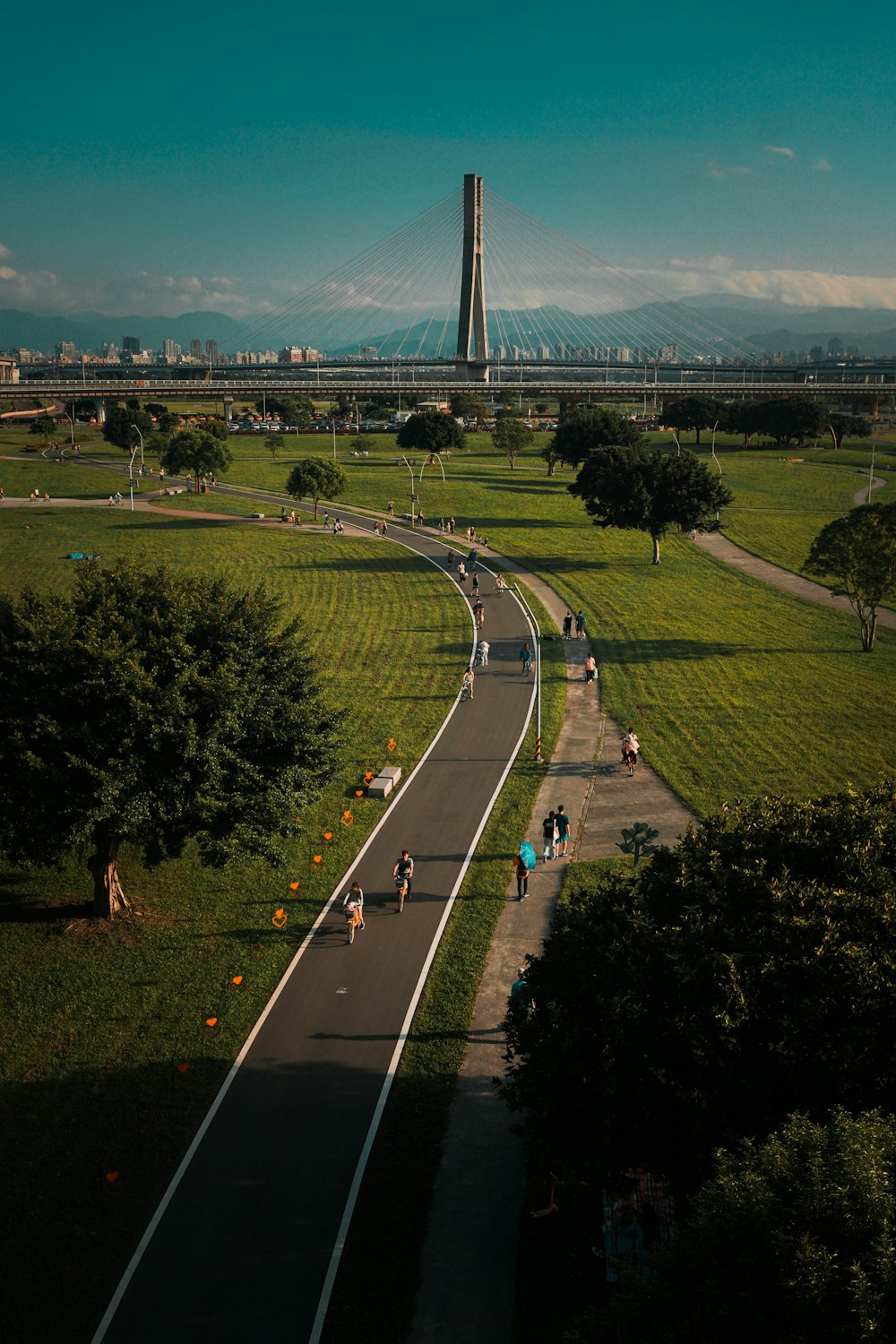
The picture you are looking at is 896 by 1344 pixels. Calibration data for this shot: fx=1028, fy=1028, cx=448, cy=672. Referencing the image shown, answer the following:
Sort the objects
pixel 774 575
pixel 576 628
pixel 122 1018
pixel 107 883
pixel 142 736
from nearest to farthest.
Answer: pixel 122 1018 < pixel 142 736 < pixel 107 883 < pixel 576 628 < pixel 774 575

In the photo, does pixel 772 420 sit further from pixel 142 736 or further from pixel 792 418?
pixel 142 736

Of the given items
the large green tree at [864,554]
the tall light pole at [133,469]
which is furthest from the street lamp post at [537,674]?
the tall light pole at [133,469]

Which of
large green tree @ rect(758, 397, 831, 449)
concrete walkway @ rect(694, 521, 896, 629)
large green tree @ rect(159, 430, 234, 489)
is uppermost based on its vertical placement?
large green tree @ rect(758, 397, 831, 449)

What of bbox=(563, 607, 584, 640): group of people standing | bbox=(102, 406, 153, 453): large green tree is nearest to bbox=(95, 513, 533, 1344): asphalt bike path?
bbox=(563, 607, 584, 640): group of people standing

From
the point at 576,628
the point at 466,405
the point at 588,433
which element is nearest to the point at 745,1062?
the point at 576,628

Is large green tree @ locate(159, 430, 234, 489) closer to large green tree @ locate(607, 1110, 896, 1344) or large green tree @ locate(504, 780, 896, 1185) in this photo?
large green tree @ locate(504, 780, 896, 1185)

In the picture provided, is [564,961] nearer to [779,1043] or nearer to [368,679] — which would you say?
[779,1043]

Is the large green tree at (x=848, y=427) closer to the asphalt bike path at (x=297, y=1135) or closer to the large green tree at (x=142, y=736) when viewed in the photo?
the asphalt bike path at (x=297, y=1135)
